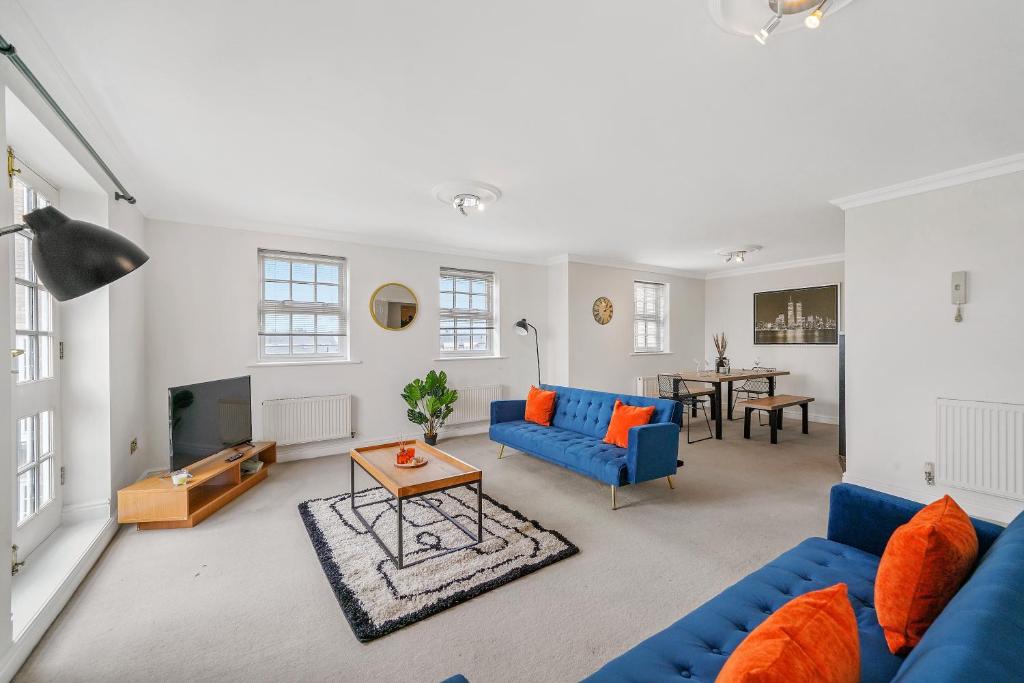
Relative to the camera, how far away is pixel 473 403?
5.62 meters

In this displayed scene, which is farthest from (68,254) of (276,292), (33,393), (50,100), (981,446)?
(981,446)

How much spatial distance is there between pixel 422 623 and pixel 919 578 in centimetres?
182

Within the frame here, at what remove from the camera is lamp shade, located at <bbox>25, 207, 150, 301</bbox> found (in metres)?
1.49

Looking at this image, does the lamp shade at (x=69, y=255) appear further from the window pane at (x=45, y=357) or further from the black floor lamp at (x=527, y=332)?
the black floor lamp at (x=527, y=332)

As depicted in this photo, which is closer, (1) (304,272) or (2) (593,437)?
(2) (593,437)

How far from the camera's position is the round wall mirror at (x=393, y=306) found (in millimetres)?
4992

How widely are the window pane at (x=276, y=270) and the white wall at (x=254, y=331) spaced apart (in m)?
0.14

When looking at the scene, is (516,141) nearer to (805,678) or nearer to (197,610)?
(805,678)

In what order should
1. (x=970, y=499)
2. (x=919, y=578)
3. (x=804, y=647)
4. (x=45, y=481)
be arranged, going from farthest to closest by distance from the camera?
1. (x=970, y=499)
2. (x=45, y=481)
3. (x=919, y=578)
4. (x=804, y=647)

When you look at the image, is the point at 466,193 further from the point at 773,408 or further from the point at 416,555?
the point at 773,408

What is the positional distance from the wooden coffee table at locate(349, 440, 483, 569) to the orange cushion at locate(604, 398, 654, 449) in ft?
4.22

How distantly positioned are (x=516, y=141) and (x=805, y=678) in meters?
2.62

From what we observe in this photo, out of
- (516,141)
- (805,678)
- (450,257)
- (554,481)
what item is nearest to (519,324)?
(450,257)

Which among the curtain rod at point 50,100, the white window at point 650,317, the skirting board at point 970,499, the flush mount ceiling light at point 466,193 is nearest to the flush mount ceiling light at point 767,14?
the flush mount ceiling light at point 466,193
